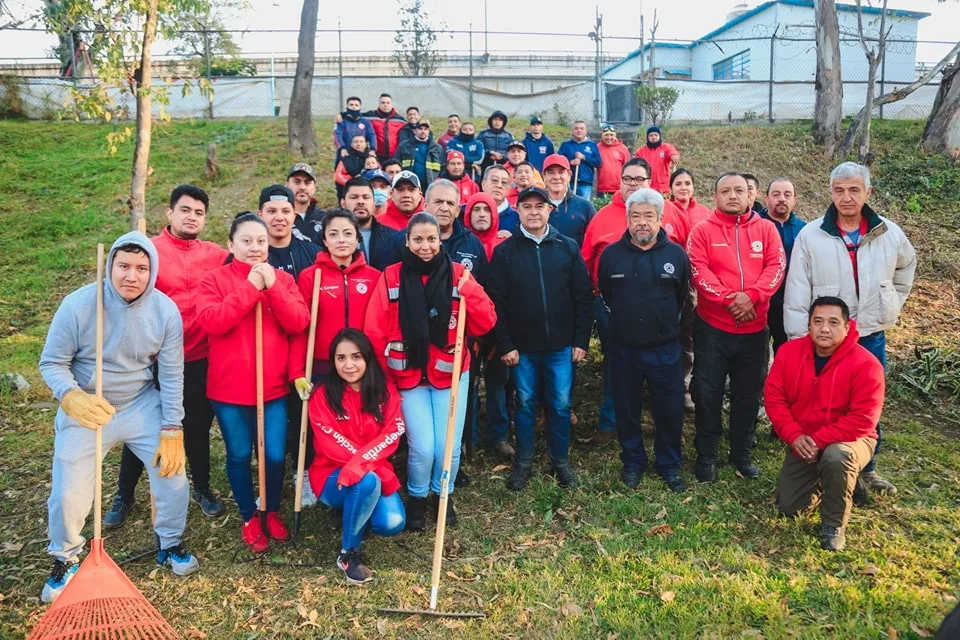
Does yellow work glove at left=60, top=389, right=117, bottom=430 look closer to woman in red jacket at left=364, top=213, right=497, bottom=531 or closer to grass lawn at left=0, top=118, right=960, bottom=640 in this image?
grass lawn at left=0, top=118, right=960, bottom=640

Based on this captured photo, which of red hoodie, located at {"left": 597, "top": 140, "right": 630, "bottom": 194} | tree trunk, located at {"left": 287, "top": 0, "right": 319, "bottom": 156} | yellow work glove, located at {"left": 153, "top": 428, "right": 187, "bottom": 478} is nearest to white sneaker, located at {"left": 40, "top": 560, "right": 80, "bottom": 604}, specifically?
yellow work glove, located at {"left": 153, "top": 428, "right": 187, "bottom": 478}

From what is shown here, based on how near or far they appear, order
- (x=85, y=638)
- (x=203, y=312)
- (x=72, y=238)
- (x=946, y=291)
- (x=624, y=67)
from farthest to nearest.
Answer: (x=624, y=67), (x=72, y=238), (x=946, y=291), (x=203, y=312), (x=85, y=638)

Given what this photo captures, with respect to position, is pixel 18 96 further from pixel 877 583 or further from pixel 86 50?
pixel 877 583

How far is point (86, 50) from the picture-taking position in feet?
23.3

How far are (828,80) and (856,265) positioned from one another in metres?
12.0

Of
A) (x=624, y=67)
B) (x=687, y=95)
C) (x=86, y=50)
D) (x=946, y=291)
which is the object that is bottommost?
(x=946, y=291)

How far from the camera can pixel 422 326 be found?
4.39 meters

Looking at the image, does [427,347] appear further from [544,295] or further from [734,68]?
[734,68]

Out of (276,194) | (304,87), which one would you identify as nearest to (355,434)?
(276,194)

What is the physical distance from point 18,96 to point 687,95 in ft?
54.4

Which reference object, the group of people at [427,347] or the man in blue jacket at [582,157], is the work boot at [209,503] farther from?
the man in blue jacket at [582,157]

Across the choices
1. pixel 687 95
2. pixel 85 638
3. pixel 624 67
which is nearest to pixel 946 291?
pixel 687 95

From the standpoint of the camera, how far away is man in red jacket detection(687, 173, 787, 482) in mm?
5047

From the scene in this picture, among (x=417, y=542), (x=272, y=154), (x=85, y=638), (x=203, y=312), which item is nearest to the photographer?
(x=85, y=638)
